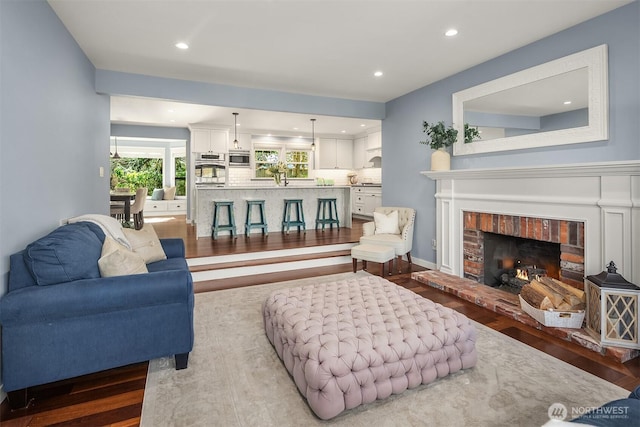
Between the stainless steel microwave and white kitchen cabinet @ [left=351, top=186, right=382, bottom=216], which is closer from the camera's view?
white kitchen cabinet @ [left=351, top=186, right=382, bottom=216]

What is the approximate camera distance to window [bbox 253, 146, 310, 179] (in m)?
9.35

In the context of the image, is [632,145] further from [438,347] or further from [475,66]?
[438,347]

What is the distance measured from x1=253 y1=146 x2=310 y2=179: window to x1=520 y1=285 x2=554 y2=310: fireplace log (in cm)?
709

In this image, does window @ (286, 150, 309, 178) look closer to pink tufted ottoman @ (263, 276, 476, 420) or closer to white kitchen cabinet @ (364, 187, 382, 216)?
white kitchen cabinet @ (364, 187, 382, 216)

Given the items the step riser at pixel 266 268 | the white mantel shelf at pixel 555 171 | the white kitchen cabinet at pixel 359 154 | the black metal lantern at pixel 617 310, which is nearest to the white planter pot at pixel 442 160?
the white mantel shelf at pixel 555 171

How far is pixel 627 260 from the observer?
2.55 meters

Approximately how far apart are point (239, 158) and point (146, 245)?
20.2ft

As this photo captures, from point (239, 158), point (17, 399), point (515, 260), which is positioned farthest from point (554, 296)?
point (239, 158)

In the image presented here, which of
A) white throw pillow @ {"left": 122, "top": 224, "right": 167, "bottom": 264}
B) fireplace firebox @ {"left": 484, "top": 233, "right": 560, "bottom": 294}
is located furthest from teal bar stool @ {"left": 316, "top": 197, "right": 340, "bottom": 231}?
white throw pillow @ {"left": 122, "top": 224, "right": 167, "bottom": 264}

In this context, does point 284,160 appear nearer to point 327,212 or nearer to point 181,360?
point 327,212

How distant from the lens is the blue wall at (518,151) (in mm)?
2625

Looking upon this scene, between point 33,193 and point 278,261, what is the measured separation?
2.92 meters

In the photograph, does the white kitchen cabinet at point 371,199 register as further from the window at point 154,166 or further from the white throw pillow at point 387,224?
the window at point 154,166

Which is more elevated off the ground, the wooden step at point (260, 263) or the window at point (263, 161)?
the window at point (263, 161)
